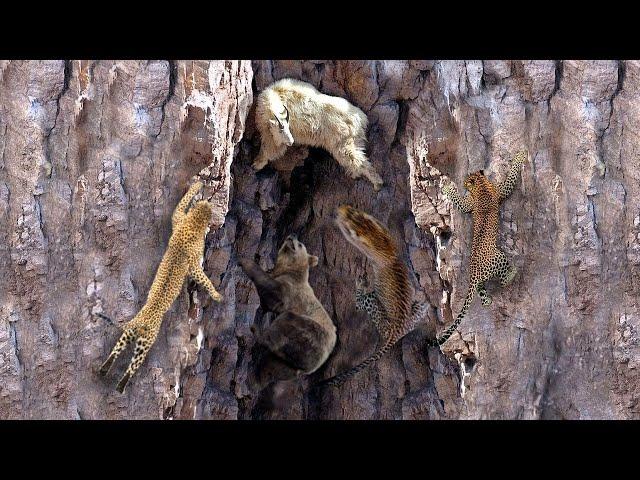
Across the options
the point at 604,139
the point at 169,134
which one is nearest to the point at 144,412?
the point at 169,134

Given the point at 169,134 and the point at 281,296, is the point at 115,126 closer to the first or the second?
the point at 169,134

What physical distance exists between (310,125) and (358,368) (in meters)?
1.36

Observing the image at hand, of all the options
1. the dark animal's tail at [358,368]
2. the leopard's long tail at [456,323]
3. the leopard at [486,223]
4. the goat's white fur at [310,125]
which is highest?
the goat's white fur at [310,125]

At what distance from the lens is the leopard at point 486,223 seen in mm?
4773

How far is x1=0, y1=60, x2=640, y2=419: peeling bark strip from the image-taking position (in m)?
4.66

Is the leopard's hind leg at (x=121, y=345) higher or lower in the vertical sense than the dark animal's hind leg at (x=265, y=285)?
lower

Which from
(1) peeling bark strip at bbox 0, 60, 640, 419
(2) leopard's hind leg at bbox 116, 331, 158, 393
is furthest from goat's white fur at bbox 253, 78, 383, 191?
(2) leopard's hind leg at bbox 116, 331, 158, 393

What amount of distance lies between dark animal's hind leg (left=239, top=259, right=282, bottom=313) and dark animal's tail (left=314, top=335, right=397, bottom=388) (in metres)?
0.52

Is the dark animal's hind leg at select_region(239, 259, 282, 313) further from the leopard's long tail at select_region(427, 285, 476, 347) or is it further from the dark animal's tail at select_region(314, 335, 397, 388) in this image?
the leopard's long tail at select_region(427, 285, 476, 347)

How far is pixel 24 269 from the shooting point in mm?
4656

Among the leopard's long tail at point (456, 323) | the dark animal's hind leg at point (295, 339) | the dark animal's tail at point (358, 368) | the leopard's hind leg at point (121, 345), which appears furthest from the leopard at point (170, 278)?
the leopard's long tail at point (456, 323)

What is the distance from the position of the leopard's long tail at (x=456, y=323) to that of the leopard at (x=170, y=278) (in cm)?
128

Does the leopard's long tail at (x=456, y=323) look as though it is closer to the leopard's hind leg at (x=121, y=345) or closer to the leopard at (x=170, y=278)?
the leopard at (x=170, y=278)

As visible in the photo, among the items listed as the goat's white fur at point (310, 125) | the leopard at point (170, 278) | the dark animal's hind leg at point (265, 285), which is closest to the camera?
the leopard at point (170, 278)
